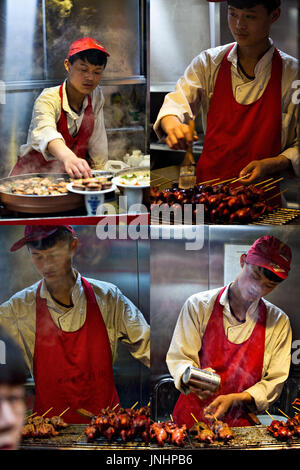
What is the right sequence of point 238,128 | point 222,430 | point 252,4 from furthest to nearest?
point 222,430
point 238,128
point 252,4

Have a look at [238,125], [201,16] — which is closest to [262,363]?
[238,125]

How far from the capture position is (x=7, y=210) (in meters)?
2.14

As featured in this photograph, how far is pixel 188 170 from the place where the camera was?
6.99 ft

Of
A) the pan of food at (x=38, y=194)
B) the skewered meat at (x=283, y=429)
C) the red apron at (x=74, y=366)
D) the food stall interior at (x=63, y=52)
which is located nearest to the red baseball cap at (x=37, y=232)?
the pan of food at (x=38, y=194)

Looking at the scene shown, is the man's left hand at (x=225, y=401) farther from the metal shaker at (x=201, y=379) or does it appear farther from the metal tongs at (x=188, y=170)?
the metal tongs at (x=188, y=170)

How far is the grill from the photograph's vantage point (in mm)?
2188

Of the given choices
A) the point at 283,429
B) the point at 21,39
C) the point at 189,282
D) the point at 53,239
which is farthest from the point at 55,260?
the point at 283,429

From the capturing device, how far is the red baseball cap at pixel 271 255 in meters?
2.21

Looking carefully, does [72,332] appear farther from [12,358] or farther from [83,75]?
[83,75]

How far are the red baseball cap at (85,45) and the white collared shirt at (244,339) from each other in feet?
3.81

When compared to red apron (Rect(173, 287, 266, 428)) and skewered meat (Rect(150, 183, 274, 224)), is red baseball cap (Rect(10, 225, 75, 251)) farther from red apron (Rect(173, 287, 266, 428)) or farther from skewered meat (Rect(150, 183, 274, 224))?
red apron (Rect(173, 287, 266, 428))

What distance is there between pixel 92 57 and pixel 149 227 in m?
0.76

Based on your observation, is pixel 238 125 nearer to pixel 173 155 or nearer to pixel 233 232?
pixel 173 155

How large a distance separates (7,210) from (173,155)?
2.49 ft
